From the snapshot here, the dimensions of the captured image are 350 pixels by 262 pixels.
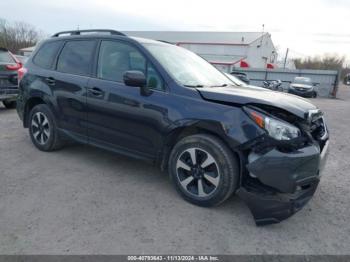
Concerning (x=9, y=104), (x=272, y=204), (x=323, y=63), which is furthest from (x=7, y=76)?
(x=323, y=63)

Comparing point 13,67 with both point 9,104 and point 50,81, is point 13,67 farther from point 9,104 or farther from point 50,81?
point 50,81

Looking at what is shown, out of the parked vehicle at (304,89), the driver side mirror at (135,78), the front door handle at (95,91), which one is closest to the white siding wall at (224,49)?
the parked vehicle at (304,89)

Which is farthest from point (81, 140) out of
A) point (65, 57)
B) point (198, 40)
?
point (198, 40)

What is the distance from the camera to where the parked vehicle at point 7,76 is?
7332 millimetres

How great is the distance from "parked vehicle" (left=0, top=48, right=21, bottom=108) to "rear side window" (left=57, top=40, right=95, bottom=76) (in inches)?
156

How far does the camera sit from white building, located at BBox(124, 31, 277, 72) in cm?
3472

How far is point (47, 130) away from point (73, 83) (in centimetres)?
101

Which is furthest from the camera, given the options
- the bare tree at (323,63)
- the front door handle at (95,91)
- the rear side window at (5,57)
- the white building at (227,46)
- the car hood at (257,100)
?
the bare tree at (323,63)

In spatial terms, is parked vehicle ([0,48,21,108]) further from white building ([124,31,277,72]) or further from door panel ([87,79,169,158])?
white building ([124,31,277,72])

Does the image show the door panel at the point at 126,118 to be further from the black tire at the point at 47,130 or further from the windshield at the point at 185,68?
the black tire at the point at 47,130

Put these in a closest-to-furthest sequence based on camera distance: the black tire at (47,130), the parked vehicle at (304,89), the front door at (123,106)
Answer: the front door at (123,106) → the black tire at (47,130) → the parked vehicle at (304,89)

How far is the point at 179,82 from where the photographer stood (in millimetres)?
3232

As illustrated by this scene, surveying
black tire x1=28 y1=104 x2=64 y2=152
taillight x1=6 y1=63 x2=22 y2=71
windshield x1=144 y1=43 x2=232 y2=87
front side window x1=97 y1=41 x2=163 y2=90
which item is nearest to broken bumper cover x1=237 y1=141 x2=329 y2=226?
windshield x1=144 y1=43 x2=232 y2=87

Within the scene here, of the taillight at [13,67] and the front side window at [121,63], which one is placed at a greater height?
the front side window at [121,63]
